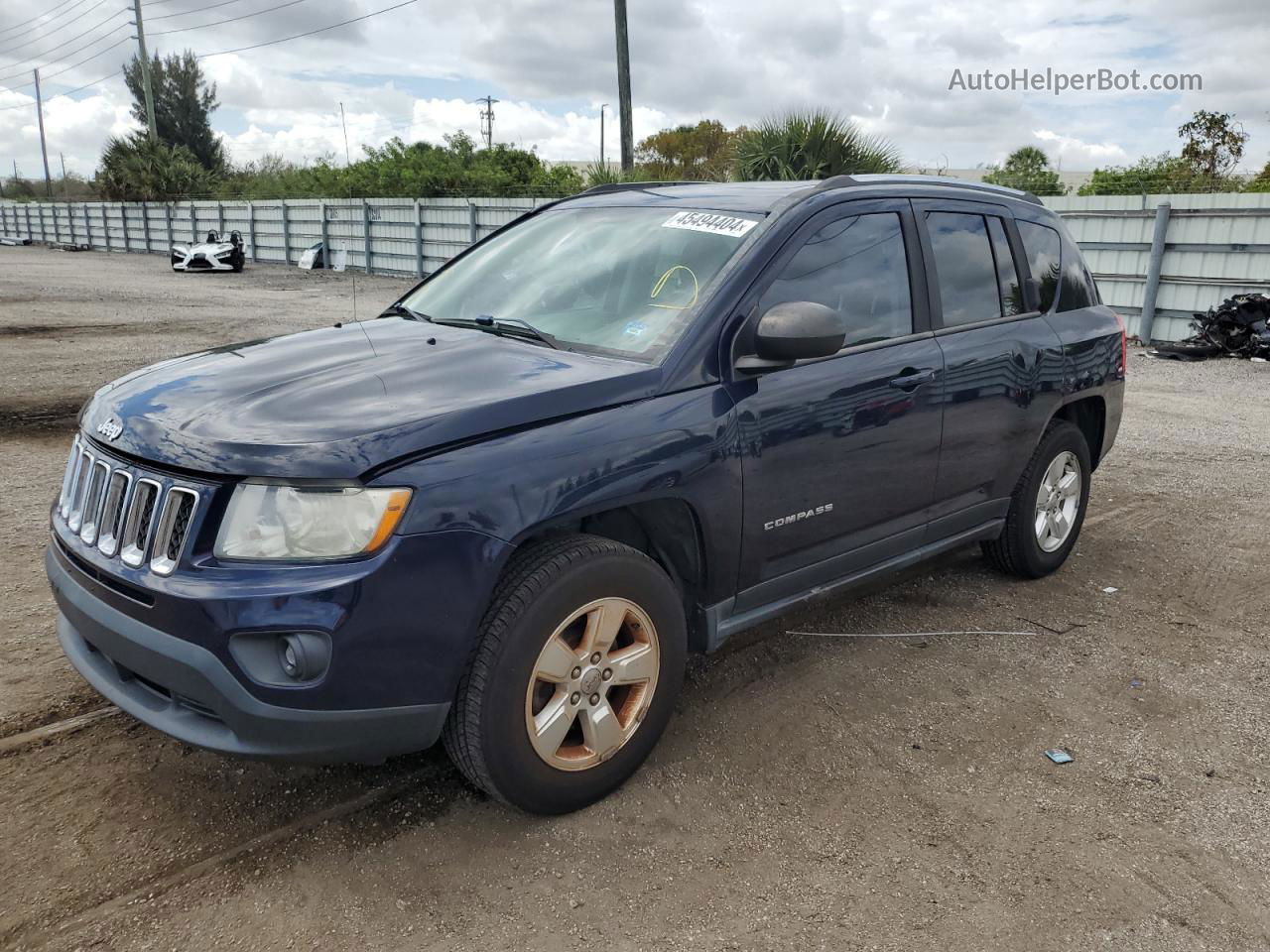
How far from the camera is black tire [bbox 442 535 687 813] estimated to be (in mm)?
2605

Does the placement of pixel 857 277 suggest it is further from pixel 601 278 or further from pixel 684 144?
pixel 684 144

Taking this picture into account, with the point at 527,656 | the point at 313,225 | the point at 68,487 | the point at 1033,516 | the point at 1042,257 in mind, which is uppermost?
the point at 313,225

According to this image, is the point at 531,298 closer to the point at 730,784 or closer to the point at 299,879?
the point at 730,784

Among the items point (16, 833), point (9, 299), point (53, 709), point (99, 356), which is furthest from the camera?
point (9, 299)

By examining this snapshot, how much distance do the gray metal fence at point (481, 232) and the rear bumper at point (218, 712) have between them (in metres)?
6.03

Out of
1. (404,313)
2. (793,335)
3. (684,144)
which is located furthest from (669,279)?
(684,144)

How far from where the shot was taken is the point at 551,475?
2658 millimetres

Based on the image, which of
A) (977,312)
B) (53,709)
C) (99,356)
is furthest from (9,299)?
(977,312)

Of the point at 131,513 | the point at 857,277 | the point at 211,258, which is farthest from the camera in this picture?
the point at 211,258

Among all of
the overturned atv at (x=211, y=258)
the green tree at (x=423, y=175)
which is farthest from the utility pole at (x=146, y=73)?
the overturned atv at (x=211, y=258)

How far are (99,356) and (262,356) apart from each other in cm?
996

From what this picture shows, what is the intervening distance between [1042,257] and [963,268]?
0.76 m

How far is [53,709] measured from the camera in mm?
3424

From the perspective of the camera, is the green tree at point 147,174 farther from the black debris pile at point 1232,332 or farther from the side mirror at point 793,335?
the side mirror at point 793,335
